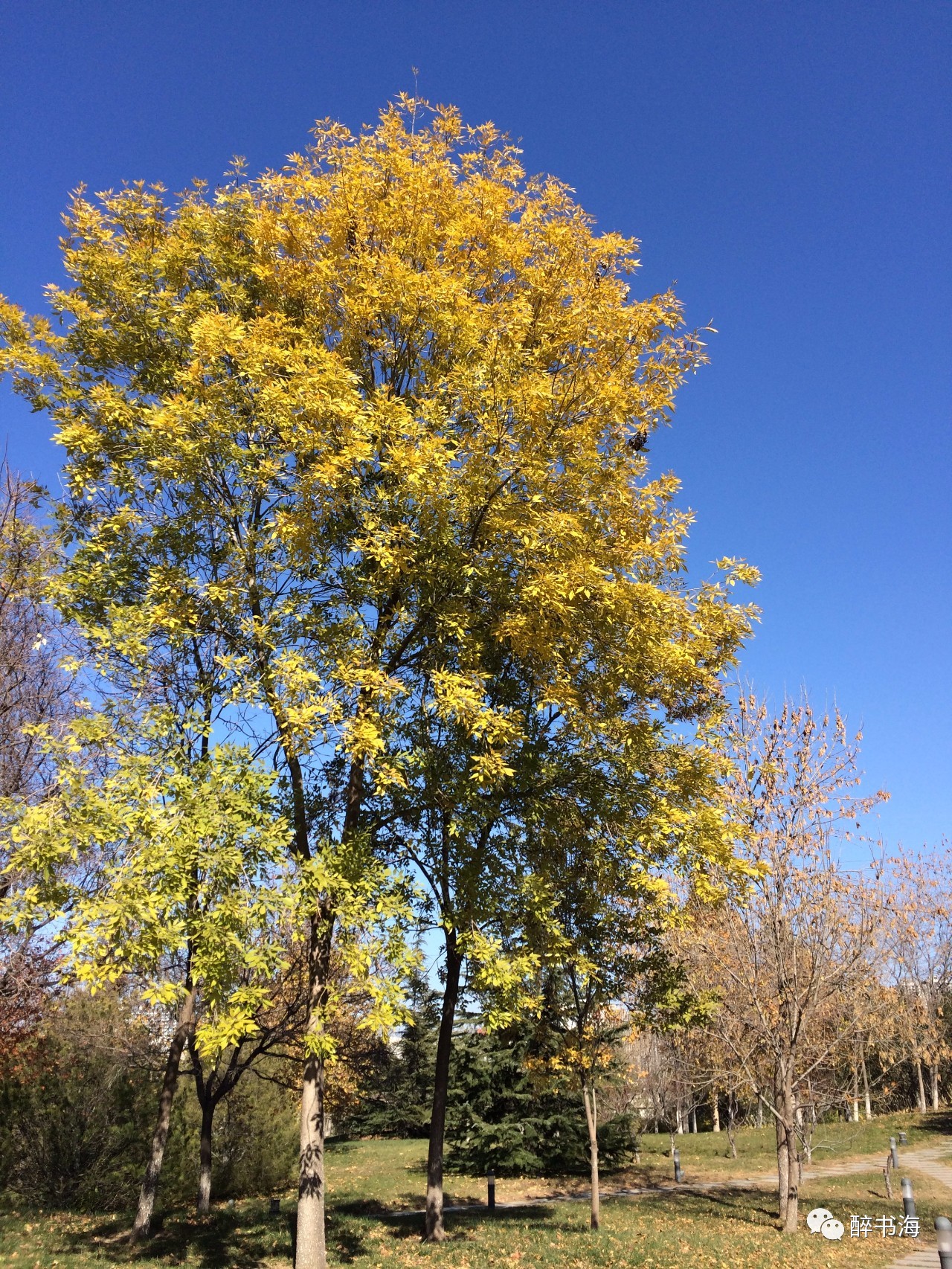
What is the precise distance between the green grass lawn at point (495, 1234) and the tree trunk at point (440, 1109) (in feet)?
0.99

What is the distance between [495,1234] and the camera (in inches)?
423

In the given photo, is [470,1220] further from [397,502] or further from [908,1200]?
[397,502]

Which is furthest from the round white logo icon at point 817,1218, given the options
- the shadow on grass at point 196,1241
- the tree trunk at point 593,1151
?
the shadow on grass at point 196,1241

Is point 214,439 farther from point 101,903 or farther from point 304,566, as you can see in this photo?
point 101,903

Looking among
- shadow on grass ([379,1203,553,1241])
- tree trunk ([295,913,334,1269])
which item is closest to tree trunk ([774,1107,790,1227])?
shadow on grass ([379,1203,553,1241])

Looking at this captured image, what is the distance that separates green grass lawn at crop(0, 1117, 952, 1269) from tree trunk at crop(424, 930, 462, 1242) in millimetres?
301

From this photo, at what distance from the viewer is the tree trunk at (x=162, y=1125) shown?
939 centimetres

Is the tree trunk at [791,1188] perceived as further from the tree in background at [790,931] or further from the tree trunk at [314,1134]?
the tree trunk at [314,1134]

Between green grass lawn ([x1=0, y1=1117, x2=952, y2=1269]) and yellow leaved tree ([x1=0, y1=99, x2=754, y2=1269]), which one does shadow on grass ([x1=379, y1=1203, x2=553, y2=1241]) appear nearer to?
green grass lawn ([x1=0, y1=1117, x2=952, y2=1269])

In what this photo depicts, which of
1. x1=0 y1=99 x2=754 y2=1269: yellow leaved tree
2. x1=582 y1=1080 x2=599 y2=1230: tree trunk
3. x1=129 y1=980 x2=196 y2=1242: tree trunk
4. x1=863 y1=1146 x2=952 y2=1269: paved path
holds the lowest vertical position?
x1=863 y1=1146 x2=952 y2=1269: paved path

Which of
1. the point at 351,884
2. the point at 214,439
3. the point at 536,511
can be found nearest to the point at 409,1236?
the point at 351,884

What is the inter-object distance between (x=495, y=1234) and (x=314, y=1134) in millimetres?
4844

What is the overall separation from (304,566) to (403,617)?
1.14 metres

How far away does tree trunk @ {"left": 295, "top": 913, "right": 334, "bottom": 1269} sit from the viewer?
718 centimetres
